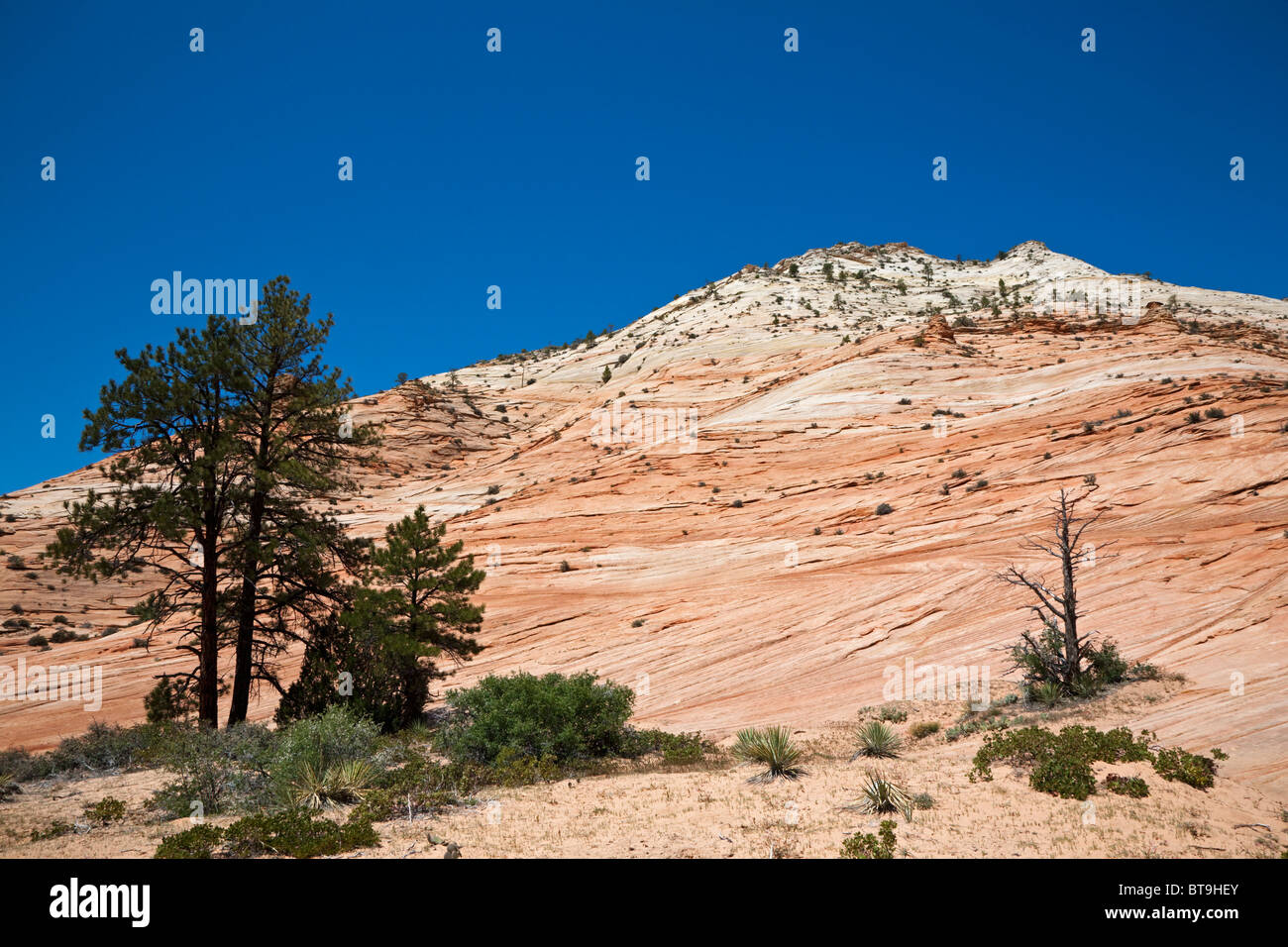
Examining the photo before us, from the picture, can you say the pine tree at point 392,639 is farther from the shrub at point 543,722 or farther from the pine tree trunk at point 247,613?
the shrub at point 543,722

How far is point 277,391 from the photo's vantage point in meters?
18.3

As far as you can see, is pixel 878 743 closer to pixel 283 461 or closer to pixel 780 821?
pixel 780 821

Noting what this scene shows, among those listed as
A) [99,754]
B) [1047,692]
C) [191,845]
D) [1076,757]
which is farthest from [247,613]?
[1047,692]

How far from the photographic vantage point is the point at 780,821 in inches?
370

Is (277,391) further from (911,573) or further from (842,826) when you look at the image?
(911,573)

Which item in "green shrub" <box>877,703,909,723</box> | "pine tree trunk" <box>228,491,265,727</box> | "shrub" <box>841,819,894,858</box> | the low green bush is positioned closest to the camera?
"shrub" <box>841,819,894,858</box>

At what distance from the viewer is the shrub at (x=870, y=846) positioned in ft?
25.3

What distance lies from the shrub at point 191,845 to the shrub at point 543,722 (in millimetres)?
5720

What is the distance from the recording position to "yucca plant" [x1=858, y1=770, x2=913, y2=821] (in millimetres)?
9477

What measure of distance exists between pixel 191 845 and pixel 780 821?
7062mm

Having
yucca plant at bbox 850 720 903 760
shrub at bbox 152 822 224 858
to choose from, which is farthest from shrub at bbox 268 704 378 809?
yucca plant at bbox 850 720 903 760

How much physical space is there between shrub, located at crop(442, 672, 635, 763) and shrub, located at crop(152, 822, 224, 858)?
5.72 metres

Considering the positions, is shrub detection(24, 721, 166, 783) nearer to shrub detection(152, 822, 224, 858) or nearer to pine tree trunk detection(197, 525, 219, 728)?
pine tree trunk detection(197, 525, 219, 728)
